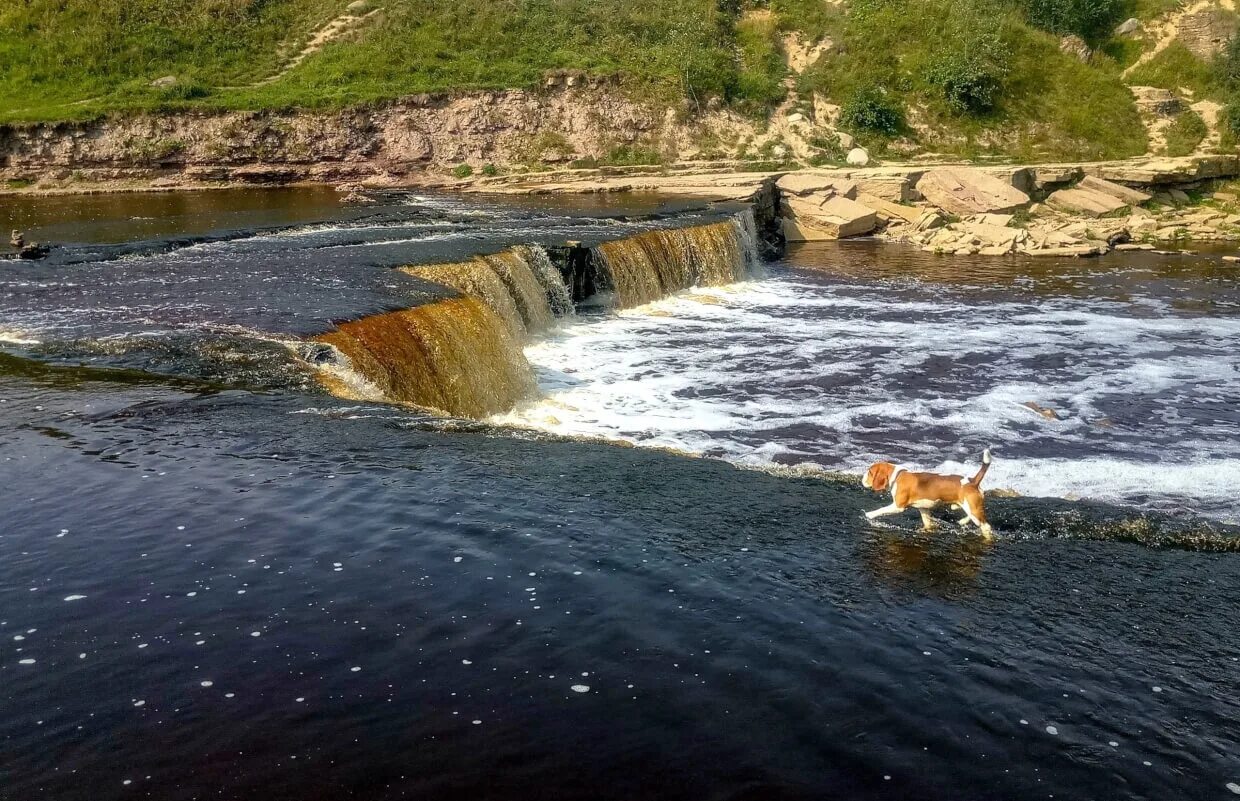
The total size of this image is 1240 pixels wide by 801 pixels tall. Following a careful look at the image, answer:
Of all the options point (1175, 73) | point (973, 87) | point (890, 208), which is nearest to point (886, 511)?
point (890, 208)

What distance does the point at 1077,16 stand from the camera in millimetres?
48469

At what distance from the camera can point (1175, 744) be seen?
5258mm

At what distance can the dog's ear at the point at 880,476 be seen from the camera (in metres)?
8.24

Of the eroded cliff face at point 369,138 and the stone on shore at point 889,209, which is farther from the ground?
the eroded cliff face at point 369,138

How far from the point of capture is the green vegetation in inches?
1625

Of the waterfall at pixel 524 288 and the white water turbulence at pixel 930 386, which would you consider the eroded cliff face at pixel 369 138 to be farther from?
the waterfall at pixel 524 288

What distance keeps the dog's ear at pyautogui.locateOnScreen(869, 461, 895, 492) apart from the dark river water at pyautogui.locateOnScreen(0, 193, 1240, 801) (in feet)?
1.35

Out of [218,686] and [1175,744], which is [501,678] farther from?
[1175,744]

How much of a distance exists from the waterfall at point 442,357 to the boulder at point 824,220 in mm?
18817

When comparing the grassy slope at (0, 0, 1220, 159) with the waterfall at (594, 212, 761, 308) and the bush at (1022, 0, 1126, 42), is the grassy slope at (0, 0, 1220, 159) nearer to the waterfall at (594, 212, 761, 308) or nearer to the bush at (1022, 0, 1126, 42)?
the bush at (1022, 0, 1126, 42)

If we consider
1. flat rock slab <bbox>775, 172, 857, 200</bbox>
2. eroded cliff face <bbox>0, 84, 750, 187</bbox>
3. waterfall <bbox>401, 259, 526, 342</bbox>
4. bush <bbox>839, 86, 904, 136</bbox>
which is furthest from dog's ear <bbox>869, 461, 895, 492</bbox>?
bush <bbox>839, 86, 904, 136</bbox>

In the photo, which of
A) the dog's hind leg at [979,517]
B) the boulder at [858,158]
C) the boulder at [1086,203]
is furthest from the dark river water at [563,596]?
the boulder at [858,158]

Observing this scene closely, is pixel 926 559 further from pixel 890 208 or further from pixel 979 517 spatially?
pixel 890 208

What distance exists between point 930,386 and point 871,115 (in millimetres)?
27905
